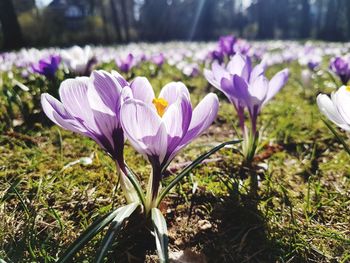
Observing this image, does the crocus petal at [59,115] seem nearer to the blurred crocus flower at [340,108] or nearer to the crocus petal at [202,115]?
the crocus petal at [202,115]

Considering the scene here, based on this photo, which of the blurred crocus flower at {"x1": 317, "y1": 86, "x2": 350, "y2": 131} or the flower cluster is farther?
the blurred crocus flower at {"x1": 317, "y1": 86, "x2": 350, "y2": 131}

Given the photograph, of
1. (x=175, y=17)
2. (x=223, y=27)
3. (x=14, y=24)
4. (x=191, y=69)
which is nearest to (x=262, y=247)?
(x=191, y=69)

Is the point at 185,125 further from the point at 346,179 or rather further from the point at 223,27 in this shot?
the point at 223,27

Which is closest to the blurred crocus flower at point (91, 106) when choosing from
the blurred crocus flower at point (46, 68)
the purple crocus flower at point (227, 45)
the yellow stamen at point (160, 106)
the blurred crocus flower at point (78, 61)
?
the yellow stamen at point (160, 106)

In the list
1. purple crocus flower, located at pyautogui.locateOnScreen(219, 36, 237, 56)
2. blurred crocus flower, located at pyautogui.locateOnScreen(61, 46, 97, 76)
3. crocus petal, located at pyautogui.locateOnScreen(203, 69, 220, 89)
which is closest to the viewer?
crocus petal, located at pyautogui.locateOnScreen(203, 69, 220, 89)

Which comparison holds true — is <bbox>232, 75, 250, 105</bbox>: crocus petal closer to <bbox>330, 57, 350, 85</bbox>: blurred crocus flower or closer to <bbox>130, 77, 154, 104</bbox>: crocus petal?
<bbox>130, 77, 154, 104</bbox>: crocus petal

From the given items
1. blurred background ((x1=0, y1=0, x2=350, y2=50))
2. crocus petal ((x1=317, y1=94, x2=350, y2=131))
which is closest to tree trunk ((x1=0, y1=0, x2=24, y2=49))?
blurred background ((x1=0, y1=0, x2=350, y2=50))
